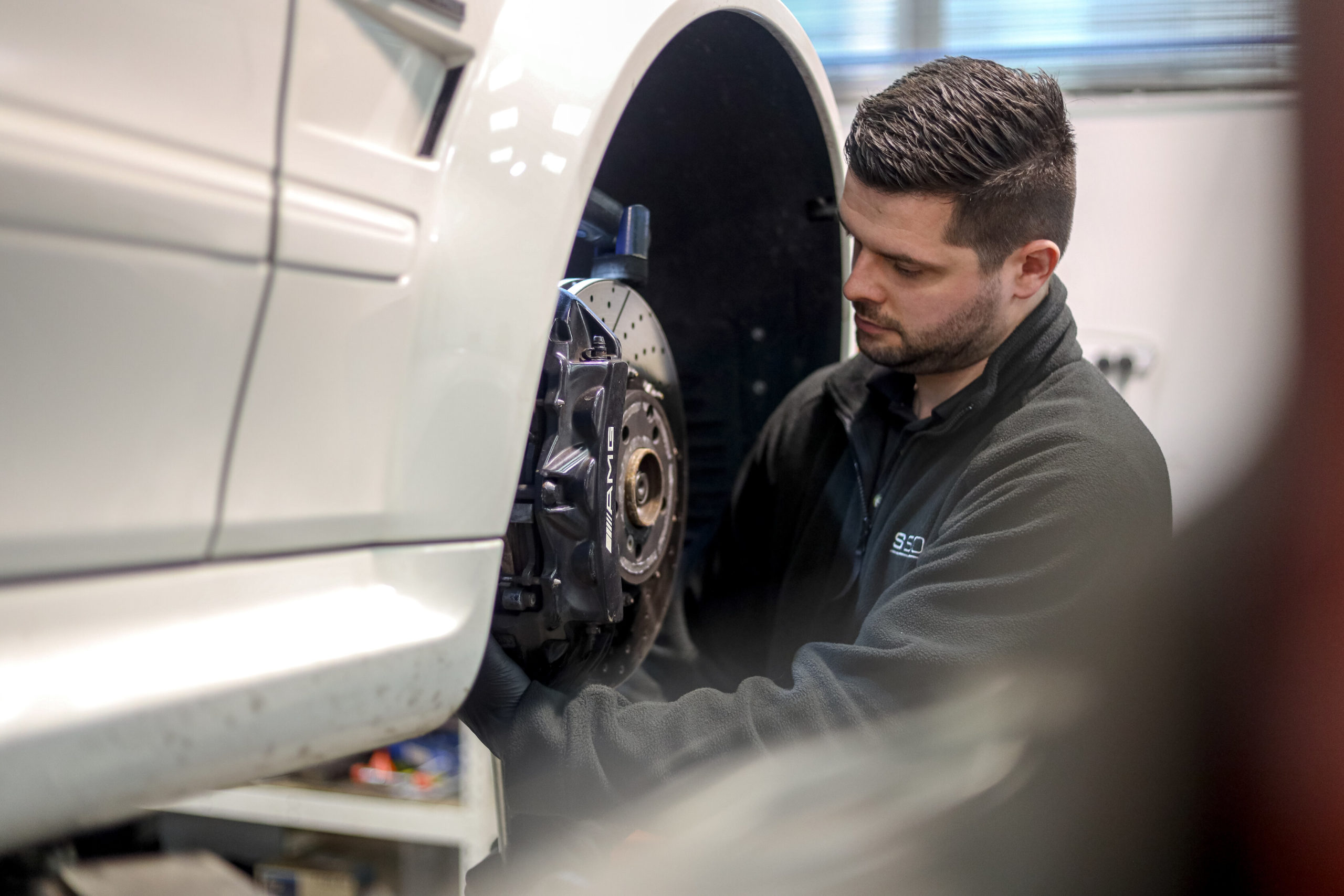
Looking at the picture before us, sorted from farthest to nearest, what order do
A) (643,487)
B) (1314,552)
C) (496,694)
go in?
(643,487), (496,694), (1314,552)

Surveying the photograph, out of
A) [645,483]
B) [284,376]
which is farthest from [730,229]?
[284,376]

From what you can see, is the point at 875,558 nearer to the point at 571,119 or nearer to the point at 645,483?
the point at 645,483

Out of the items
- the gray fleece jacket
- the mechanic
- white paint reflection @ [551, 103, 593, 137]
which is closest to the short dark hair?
the mechanic

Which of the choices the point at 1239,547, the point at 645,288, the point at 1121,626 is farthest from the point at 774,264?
the point at 1239,547

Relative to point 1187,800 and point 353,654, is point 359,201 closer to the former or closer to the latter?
point 353,654

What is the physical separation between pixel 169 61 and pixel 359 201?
0.12 m

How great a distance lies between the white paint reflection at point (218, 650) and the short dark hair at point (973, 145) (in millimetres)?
759

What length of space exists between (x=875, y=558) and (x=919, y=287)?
0.34 m

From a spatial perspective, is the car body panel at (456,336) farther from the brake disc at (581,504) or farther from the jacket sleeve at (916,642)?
the jacket sleeve at (916,642)

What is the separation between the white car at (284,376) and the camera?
0.45 meters

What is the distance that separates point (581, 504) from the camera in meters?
0.81

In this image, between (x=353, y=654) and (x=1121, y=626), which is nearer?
(x=353, y=654)

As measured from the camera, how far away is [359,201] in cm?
58

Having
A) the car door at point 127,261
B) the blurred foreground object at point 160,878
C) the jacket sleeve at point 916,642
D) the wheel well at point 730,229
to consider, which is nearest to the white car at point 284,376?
the car door at point 127,261
